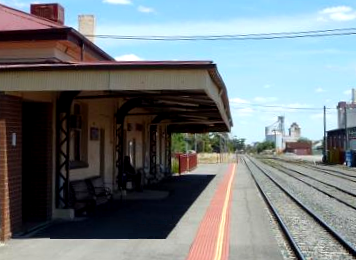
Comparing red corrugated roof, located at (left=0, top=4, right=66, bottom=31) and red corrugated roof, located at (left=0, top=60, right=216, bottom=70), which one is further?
red corrugated roof, located at (left=0, top=4, right=66, bottom=31)

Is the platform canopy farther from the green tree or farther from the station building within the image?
the green tree

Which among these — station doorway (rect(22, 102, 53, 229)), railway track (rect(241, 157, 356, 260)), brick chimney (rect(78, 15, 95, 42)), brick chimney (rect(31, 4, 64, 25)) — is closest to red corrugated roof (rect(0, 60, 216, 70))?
station doorway (rect(22, 102, 53, 229))

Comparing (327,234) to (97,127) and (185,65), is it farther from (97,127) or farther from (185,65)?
(97,127)

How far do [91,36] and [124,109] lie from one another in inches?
196

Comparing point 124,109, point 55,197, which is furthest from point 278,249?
point 124,109

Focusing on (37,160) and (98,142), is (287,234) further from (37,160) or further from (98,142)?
(98,142)

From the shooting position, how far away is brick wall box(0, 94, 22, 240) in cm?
1115

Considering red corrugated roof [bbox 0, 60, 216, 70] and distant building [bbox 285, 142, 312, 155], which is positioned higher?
red corrugated roof [bbox 0, 60, 216, 70]

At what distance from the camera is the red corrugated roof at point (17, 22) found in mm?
14984

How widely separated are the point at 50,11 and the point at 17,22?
3730 millimetres

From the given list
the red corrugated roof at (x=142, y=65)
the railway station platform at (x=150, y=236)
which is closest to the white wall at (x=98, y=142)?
the railway station platform at (x=150, y=236)

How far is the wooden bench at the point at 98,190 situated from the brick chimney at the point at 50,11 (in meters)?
4.85

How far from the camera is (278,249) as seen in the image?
10750mm

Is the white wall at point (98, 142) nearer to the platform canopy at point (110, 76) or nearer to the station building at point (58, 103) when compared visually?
the station building at point (58, 103)
